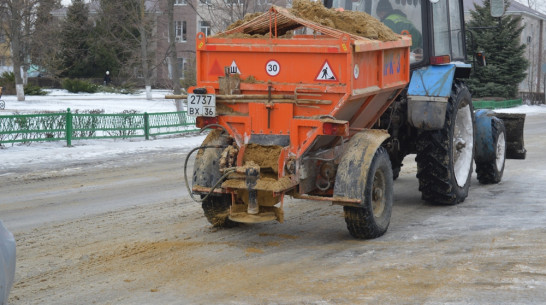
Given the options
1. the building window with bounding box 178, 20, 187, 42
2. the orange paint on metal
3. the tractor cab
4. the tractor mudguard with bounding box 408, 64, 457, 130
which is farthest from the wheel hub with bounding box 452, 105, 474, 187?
the building window with bounding box 178, 20, 187, 42

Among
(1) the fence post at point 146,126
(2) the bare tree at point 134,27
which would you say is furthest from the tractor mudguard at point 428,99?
(2) the bare tree at point 134,27

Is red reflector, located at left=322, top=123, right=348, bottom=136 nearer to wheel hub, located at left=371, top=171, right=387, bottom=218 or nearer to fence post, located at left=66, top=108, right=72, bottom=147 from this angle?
wheel hub, located at left=371, top=171, right=387, bottom=218

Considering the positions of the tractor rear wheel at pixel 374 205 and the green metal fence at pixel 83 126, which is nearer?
the tractor rear wheel at pixel 374 205

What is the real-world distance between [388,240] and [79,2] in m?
47.1

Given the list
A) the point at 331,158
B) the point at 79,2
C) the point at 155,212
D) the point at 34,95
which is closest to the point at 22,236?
the point at 155,212

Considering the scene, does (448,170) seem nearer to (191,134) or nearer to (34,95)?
(191,134)

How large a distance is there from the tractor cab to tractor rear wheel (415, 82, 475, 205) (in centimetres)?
53

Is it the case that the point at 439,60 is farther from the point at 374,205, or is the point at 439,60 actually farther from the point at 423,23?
the point at 374,205

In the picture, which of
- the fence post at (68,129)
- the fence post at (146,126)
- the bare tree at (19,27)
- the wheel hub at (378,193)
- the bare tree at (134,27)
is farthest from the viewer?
the bare tree at (134,27)

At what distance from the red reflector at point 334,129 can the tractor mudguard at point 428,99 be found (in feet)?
7.63

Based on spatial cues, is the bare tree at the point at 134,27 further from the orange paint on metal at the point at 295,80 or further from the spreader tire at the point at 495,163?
the orange paint on metal at the point at 295,80

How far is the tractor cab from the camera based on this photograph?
985 centimetres

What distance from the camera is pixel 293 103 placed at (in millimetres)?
7527

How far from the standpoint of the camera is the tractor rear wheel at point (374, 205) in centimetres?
754
